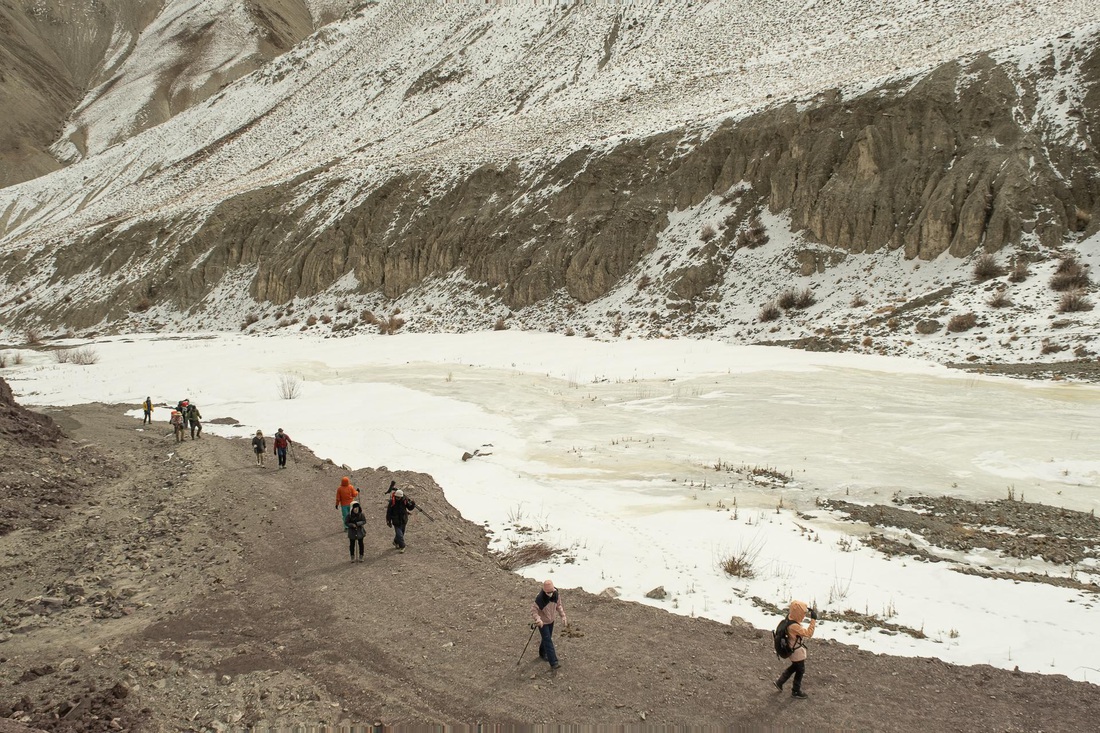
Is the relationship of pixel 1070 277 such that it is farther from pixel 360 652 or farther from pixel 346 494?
pixel 360 652

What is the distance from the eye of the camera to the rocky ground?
240 inches

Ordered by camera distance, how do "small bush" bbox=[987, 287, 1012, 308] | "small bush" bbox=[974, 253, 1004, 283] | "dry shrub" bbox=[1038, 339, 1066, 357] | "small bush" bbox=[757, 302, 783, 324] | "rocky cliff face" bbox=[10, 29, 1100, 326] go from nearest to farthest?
"dry shrub" bbox=[1038, 339, 1066, 357] → "small bush" bbox=[987, 287, 1012, 308] → "small bush" bbox=[974, 253, 1004, 283] → "rocky cliff face" bbox=[10, 29, 1100, 326] → "small bush" bbox=[757, 302, 783, 324]

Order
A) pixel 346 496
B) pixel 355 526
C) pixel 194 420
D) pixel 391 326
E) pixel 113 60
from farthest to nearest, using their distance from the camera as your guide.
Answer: pixel 113 60 < pixel 391 326 < pixel 194 420 < pixel 346 496 < pixel 355 526

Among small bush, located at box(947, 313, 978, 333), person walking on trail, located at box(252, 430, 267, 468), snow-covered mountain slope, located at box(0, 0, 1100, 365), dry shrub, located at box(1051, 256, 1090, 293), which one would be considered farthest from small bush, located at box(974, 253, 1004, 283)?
person walking on trail, located at box(252, 430, 267, 468)

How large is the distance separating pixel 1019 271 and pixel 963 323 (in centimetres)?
399

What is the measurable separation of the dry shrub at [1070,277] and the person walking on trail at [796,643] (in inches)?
1000

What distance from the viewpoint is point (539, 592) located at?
8.46 m

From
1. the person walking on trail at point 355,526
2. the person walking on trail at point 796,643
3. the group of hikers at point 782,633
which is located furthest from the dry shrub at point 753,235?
the person walking on trail at point 796,643

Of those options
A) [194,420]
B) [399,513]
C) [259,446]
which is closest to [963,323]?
[399,513]

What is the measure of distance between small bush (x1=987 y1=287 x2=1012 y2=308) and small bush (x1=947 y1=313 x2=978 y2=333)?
3.65ft

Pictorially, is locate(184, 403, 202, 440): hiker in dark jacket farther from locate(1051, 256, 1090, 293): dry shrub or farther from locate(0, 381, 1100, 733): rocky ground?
locate(1051, 256, 1090, 293): dry shrub

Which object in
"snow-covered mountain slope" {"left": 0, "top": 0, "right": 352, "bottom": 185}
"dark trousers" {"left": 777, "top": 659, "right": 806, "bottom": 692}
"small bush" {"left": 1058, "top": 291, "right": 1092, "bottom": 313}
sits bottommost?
Answer: "dark trousers" {"left": 777, "top": 659, "right": 806, "bottom": 692}

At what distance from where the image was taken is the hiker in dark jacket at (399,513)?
419 inches

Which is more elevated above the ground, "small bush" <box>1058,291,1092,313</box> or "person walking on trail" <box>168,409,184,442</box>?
"small bush" <box>1058,291,1092,313</box>
